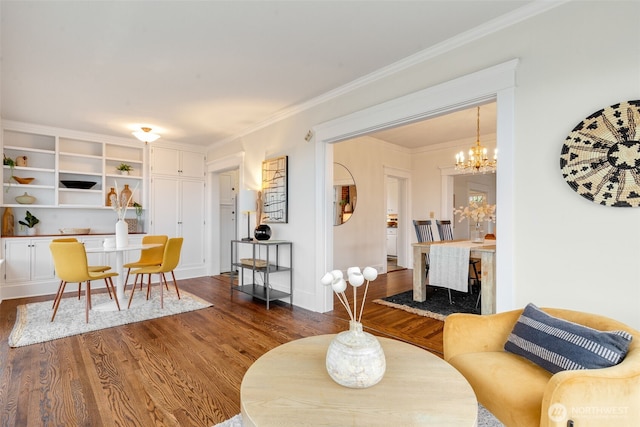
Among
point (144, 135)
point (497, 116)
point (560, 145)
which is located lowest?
point (560, 145)

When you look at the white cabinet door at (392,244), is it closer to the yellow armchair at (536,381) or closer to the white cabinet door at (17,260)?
the yellow armchair at (536,381)

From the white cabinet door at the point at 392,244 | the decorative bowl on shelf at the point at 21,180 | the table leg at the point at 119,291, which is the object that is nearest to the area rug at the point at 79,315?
the table leg at the point at 119,291

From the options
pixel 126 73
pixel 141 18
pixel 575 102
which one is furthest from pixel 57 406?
pixel 575 102

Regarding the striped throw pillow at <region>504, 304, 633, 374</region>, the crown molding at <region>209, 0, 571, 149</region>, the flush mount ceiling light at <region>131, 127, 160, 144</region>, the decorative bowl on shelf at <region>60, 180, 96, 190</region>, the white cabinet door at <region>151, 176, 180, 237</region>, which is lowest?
the striped throw pillow at <region>504, 304, 633, 374</region>

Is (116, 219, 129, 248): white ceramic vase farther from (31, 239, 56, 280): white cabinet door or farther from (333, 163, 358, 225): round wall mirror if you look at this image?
(333, 163, 358, 225): round wall mirror

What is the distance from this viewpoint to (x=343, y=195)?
5.70m

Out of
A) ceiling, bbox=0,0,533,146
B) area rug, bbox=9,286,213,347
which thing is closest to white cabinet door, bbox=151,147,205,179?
ceiling, bbox=0,0,533,146

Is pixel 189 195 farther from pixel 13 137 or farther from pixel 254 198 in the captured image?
pixel 13 137

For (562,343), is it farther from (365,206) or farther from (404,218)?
(404,218)

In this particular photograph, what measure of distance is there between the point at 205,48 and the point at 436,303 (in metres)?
3.85

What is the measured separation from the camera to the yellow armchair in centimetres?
114

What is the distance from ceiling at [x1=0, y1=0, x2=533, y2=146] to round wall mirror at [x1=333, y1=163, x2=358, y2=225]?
1.83 m

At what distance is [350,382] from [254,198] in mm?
3652

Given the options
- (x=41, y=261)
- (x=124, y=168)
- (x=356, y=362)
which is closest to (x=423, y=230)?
(x=356, y=362)
